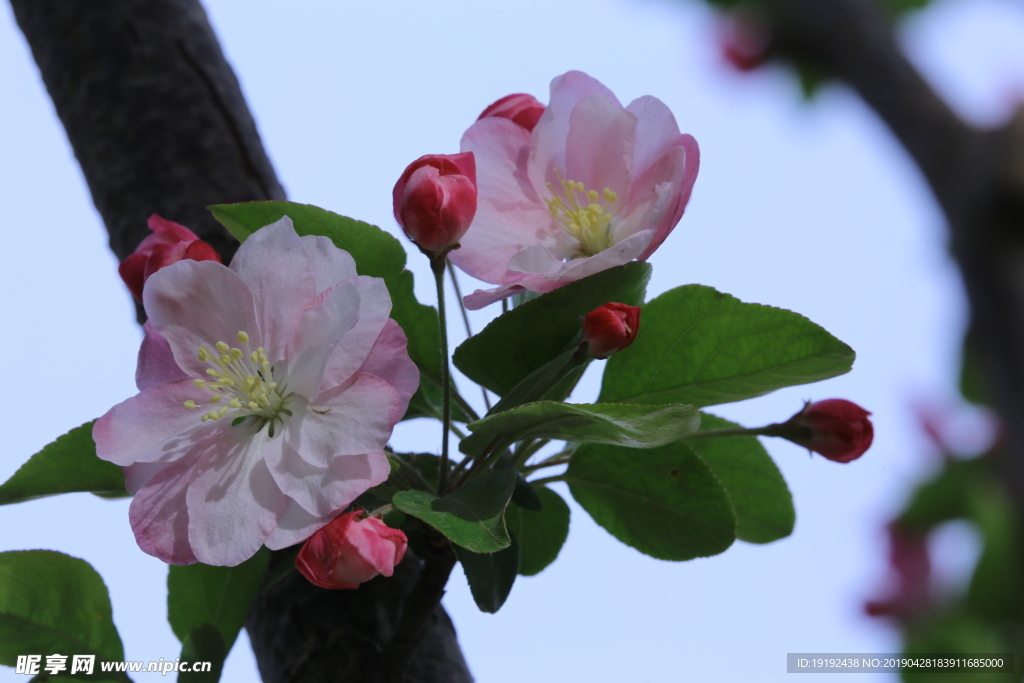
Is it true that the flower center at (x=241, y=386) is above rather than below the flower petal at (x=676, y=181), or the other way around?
below

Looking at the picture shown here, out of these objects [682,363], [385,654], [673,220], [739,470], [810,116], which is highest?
[810,116]

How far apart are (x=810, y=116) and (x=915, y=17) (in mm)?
658

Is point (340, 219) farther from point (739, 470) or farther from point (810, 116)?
point (810, 116)

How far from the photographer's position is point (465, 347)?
2.34ft

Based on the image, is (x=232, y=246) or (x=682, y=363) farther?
(x=232, y=246)

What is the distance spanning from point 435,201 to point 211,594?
501mm

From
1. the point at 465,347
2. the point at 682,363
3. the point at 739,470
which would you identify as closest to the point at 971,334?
the point at 739,470

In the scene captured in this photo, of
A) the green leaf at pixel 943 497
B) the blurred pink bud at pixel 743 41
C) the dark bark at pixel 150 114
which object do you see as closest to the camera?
the dark bark at pixel 150 114

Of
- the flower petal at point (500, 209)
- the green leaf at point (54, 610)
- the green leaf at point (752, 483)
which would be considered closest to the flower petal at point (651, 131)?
the flower petal at point (500, 209)

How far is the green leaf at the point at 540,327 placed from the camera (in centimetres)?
67

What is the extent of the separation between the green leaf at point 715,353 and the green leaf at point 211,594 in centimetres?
42

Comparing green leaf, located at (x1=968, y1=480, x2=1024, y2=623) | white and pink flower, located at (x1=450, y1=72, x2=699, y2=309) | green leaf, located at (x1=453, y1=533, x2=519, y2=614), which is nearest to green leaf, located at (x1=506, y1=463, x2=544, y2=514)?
green leaf, located at (x1=453, y1=533, x2=519, y2=614)

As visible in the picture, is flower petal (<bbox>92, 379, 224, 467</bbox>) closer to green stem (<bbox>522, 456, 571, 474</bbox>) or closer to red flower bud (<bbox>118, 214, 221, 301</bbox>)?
red flower bud (<bbox>118, 214, 221, 301</bbox>)

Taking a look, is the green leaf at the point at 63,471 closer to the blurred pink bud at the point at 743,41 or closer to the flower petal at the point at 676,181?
the flower petal at the point at 676,181
